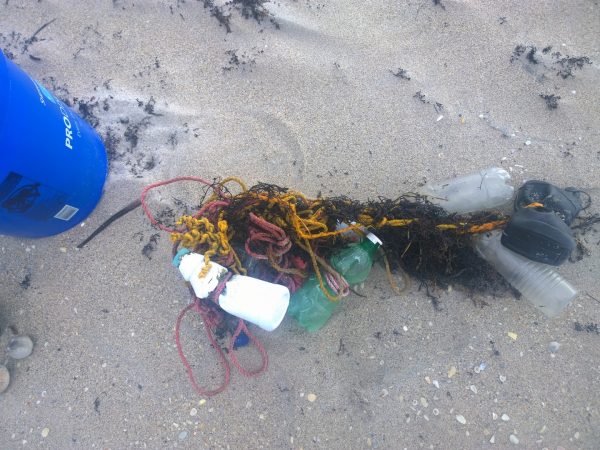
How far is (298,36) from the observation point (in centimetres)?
235

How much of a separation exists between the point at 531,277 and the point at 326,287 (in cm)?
92

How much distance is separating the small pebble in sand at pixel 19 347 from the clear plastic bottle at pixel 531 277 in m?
2.11

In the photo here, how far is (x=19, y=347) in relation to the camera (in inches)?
73.1

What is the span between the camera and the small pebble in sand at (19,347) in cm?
186

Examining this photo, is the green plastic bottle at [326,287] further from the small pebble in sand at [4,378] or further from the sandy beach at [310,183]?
the small pebble in sand at [4,378]

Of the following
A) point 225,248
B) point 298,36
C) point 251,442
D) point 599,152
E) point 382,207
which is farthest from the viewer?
point 298,36

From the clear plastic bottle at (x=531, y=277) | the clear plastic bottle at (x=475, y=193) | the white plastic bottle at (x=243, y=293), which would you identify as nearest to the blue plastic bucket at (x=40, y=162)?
the white plastic bottle at (x=243, y=293)

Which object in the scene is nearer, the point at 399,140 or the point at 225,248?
the point at 225,248

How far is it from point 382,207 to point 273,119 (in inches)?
30.2

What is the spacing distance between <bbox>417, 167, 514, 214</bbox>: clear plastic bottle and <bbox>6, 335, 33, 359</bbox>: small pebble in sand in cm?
197

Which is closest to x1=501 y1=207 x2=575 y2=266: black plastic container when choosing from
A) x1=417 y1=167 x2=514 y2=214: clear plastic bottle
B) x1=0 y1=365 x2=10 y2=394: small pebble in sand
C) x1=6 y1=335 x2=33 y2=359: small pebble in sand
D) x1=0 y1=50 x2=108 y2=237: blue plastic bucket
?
x1=417 y1=167 x2=514 y2=214: clear plastic bottle

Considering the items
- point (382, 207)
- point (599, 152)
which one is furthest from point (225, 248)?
point (599, 152)

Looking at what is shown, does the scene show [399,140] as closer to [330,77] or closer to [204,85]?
[330,77]

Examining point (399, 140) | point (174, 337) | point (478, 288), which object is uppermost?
point (399, 140)
